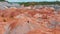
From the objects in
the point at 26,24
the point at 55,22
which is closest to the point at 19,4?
the point at 55,22

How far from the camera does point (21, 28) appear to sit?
1.68 metres

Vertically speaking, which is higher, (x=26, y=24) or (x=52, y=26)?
(x=26, y=24)

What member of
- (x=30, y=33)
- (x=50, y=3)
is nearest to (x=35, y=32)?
(x=30, y=33)

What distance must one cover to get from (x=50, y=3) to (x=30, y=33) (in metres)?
2.66

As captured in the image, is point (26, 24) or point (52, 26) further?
point (52, 26)

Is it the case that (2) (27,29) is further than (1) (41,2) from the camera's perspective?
No

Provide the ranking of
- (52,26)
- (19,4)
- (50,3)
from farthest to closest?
(19,4) → (50,3) → (52,26)

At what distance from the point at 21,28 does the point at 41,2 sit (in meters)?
2.75

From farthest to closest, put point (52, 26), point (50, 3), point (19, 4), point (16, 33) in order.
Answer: point (19, 4) < point (50, 3) < point (52, 26) < point (16, 33)

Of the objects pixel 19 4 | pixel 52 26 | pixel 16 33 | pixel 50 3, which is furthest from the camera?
pixel 19 4

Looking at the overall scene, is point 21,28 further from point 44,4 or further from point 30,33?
point 44,4

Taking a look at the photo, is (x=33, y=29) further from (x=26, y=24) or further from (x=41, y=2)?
(x=41, y=2)

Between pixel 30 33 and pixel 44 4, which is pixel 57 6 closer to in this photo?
pixel 44 4

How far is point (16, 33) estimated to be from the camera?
65.1 inches
